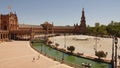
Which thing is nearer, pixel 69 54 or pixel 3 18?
pixel 69 54

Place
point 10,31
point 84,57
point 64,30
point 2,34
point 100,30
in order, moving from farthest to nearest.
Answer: point 64,30 → point 100,30 → point 10,31 → point 2,34 → point 84,57

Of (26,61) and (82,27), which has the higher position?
(82,27)

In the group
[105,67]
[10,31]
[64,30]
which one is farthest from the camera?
[64,30]

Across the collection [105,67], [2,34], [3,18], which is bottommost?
[105,67]

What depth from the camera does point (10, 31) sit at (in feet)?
306

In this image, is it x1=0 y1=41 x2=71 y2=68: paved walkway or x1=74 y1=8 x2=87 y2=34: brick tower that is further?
x1=74 y1=8 x2=87 y2=34: brick tower

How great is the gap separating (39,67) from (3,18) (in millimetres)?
71084

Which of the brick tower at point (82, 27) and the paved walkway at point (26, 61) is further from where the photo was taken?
the brick tower at point (82, 27)

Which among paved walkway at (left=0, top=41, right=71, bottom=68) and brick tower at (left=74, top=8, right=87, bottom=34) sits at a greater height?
brick tower at (left=74, top=8, right=87, bottom=34)

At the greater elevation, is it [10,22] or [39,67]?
[10,22]

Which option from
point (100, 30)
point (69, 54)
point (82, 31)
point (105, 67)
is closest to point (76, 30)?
point (82, 31)

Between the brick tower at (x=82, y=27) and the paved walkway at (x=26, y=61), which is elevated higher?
the brick tower at (x=82, y=27)

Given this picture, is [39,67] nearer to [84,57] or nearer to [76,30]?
[84,57]

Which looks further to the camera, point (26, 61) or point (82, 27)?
point (82, 27)
